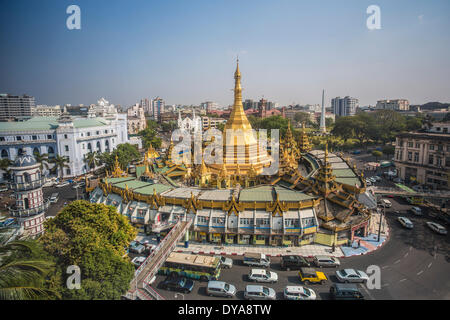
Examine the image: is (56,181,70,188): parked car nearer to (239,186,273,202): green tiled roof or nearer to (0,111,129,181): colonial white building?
(0,111,129,181): colonial white building

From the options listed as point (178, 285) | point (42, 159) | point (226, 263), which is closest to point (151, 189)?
point (226, 263)

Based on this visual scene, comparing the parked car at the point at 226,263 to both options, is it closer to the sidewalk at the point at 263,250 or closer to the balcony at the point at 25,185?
the sidewalk at the point at 263,250

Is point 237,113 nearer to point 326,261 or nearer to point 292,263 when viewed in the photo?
point 292,263

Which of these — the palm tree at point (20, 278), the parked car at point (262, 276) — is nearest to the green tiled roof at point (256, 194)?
the parked car at point (262, 276)

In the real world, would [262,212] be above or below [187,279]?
above
